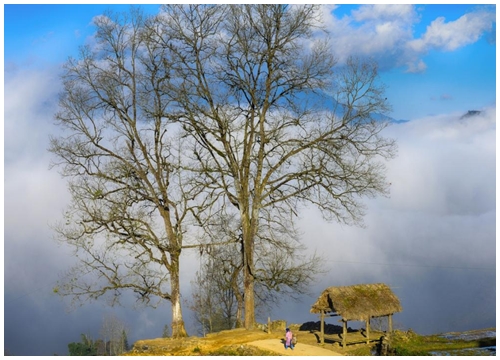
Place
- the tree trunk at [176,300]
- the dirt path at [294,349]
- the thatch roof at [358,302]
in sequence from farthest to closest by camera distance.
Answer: the tree trunk at [176,300] → the thatch roof at [358,302] → the dirt path at [294,349]

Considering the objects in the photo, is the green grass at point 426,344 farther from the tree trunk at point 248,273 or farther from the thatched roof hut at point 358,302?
the tree trunk at point 248,273

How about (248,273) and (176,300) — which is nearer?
(248,273)

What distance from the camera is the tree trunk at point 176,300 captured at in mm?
25359

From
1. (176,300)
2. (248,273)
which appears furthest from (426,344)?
(176,300)

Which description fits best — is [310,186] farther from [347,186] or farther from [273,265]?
[273,265]

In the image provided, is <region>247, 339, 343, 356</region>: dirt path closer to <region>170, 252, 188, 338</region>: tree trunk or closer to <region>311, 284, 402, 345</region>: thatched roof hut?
<region>311, 284, 402, 345</region>: thatched roof hut

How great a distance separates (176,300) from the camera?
83.8 feet

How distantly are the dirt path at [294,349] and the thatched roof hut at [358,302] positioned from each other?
139 centimetres

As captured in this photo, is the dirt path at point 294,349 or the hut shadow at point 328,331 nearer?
the dirt path at point 294,349

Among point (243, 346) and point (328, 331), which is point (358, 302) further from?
point (243, 346)

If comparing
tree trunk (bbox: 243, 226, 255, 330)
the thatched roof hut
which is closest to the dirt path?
the thatched roof hut

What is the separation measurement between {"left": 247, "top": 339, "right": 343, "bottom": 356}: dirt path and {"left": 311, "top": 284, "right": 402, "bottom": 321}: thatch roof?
1518 mm

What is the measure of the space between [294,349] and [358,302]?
10.3 ft

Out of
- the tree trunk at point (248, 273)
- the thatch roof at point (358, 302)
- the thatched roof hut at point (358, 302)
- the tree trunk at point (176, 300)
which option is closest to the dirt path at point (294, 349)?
the thatched roof hut at point (358, 302)
